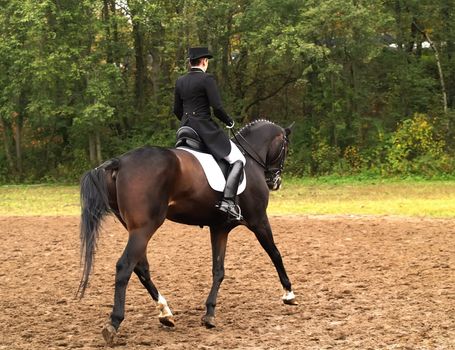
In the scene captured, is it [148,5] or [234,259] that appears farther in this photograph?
[148,5]

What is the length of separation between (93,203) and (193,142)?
4.38 feet

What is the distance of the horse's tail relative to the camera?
294 inches

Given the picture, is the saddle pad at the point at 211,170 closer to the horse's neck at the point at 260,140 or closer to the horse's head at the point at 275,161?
the horse's neck at the point at 260,140

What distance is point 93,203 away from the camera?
7.50 metres

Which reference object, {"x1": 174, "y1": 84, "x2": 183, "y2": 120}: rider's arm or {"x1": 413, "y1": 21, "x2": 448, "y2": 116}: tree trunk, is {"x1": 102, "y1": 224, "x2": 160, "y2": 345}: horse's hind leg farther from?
{"x1": 413, "y1": 21, "x2": 448, "y2": 116}: tree trunk

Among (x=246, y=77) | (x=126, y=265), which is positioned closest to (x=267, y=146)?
(x=126, y=265)

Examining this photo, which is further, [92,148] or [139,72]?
[139,72]

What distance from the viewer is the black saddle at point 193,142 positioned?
320 inches

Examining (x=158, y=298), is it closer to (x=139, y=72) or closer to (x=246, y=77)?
(x=246, y=77)

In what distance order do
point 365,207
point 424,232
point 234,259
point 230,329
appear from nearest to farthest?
point 230,329, point 234,259, point 424,232, point 365,207

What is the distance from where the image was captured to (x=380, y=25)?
91.4ft

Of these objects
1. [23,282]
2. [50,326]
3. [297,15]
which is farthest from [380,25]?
[50,326]

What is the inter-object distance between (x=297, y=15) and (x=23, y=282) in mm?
20639

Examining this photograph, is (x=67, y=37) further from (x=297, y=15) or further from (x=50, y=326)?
(x=50, y=326)
